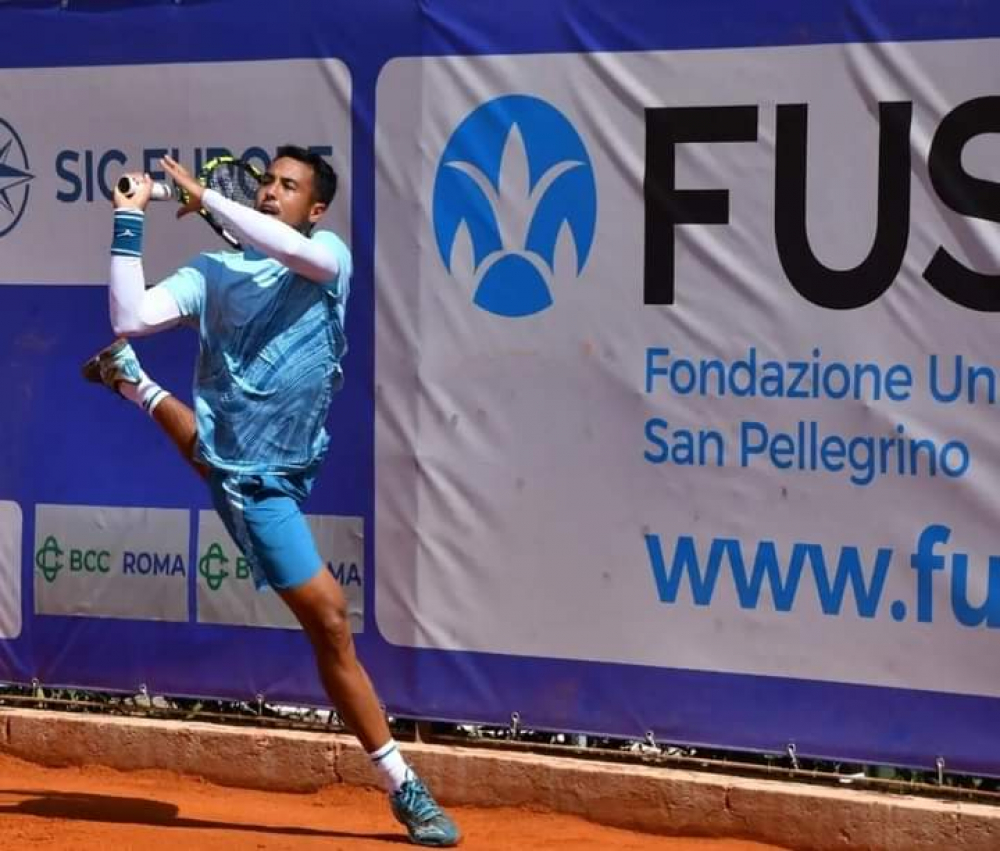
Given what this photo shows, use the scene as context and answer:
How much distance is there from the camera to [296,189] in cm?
638

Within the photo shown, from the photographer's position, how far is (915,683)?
6.39m

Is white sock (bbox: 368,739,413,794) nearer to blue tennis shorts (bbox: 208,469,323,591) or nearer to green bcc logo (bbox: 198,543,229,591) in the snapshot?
blue tennis shorts (bbox: 208,469,323,591)

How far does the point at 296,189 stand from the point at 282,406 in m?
0.66

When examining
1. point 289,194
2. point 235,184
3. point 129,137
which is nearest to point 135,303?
point 289,194

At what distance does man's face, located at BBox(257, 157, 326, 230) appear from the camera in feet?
20.8

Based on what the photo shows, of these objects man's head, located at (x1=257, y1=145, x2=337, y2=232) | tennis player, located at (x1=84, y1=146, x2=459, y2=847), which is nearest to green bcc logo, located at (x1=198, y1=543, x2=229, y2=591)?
tennis player, located at (x1=84, y1=146, x2=459, y2=847)

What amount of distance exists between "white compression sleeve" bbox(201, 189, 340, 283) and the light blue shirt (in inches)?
6.4

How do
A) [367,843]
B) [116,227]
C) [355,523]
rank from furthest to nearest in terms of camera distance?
[355,523] < [367,843] < [116,227]

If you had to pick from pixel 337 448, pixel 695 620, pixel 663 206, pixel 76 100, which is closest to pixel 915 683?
pixel 695 620

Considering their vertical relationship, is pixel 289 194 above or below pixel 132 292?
above

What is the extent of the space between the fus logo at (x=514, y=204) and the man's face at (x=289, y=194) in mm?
707

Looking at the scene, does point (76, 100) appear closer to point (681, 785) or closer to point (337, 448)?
point (337, 448)

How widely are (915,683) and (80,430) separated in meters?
3.16

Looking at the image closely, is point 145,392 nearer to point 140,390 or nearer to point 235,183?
point 140,390
